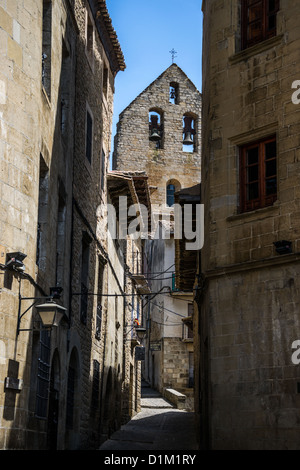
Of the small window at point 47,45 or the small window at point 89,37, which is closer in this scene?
the small window at point 47,45

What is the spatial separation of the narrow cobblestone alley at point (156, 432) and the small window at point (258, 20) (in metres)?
9.50

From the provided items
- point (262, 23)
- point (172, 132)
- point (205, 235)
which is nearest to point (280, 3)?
point (262, 23)

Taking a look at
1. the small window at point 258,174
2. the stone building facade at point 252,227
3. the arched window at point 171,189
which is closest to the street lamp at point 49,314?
the stone building facade at point 252,227

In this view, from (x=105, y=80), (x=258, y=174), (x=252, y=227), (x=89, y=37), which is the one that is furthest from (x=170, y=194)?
(x=252, y=227)

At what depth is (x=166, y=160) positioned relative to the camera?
130ft

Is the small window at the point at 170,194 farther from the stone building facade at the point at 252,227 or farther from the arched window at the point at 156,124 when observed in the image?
the stone building facade at the point at 252,227

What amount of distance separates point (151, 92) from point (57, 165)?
86.2 feet

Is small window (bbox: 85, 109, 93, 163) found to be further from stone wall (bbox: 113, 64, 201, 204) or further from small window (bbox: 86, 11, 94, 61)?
stone wall (bbox: 113, 64, 201, 204)

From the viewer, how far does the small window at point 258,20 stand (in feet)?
46.3

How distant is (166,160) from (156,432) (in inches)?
745

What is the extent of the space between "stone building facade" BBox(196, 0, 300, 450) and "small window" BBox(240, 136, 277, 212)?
0.02m

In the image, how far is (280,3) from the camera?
541 inches

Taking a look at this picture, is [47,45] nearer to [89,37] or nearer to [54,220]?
[54,220]
